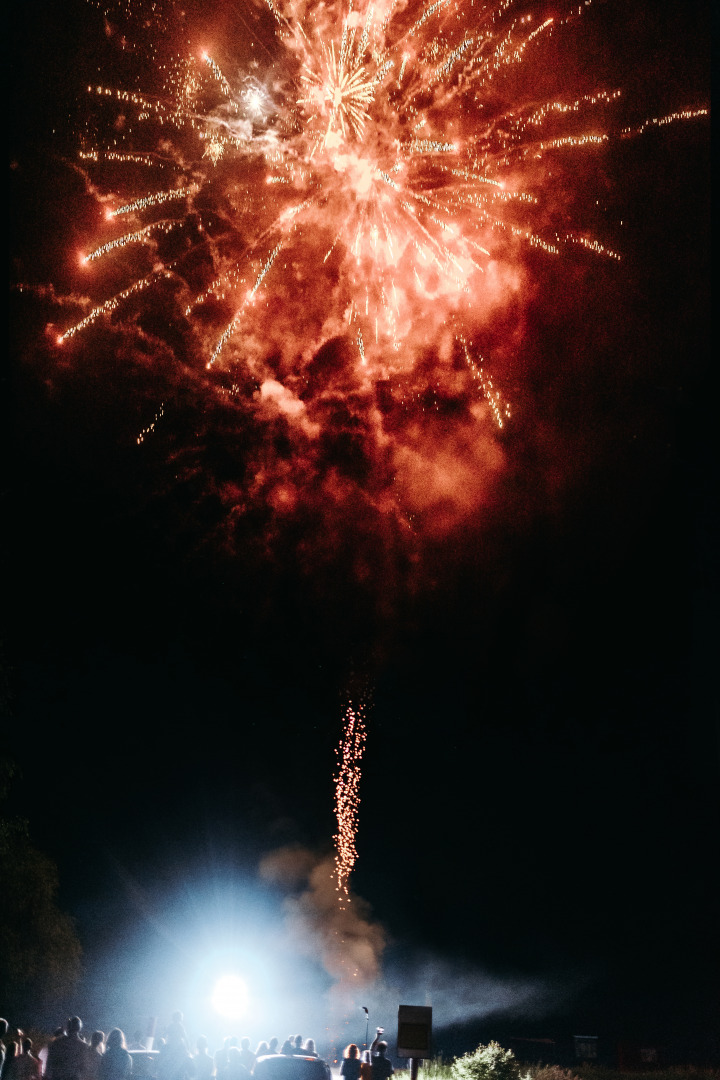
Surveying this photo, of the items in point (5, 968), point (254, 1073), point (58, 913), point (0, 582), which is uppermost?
point (0, 582)

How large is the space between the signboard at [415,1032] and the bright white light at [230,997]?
17175mm

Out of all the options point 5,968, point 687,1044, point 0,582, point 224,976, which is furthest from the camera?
point 687,1044

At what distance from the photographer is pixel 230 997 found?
87.0 feet

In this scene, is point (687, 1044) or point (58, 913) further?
point (687, 1044)

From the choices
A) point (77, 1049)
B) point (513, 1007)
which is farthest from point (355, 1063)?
point (513, 1007)

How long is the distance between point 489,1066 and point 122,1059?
5.84 m

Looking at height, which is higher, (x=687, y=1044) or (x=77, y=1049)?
(x=687, y=1044)

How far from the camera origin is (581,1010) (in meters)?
38.0

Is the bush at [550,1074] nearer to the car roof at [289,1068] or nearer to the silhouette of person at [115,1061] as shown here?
the car roof at [289,1068]

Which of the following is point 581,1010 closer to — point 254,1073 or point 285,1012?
point 285,1012

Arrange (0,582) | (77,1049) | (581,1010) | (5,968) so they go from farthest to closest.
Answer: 1. (581,1010)
2. (5,968)
3. (0,582)
4. (77,1049)

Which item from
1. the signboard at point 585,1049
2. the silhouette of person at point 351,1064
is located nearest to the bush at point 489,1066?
the silhouette of person at point 351,1064

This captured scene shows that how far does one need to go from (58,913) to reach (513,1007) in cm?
2459

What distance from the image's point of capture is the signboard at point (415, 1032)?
31.9ft
